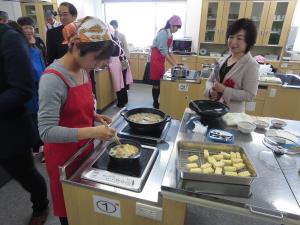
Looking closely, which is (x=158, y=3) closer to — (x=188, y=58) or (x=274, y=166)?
(x=188, y=58)

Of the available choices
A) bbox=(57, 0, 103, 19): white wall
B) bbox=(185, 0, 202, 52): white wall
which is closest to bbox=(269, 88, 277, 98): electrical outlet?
bbox=(185, 0, 202, 52): white wall

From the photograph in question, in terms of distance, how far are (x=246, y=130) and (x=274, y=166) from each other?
28cm

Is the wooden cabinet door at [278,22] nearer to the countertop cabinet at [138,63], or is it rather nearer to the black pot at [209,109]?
the countertop cabinet at [138,63]

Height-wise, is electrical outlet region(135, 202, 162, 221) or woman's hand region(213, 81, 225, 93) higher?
woman's hand region(213, 81, 225, 93)

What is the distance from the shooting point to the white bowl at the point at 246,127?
3.65ft

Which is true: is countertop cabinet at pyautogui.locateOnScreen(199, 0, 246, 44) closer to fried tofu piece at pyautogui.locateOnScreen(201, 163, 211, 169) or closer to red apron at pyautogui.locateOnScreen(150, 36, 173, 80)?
red apron at pyautogui.locateOnScreen(150, 36, 173, 80)

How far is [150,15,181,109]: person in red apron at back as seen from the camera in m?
3.12

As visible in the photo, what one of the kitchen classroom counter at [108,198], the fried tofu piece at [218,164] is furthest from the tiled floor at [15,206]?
the fried tofu piece at [218,164]

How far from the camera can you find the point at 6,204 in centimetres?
168

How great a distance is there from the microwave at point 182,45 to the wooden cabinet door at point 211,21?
11.0 inches

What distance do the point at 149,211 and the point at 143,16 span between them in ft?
17.1

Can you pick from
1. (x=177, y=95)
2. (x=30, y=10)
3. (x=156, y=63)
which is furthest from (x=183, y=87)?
(x=30, y=10)

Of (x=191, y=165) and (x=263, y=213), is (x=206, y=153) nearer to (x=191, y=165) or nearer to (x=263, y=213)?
(x=191, y=165)

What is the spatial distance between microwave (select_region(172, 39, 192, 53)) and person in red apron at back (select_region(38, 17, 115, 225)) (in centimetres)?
409
